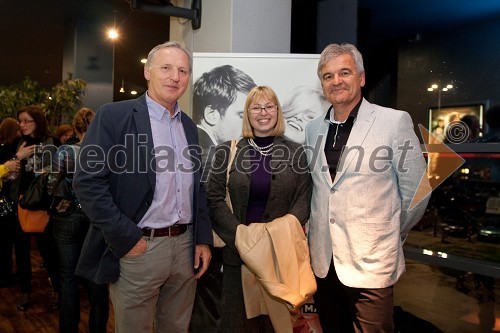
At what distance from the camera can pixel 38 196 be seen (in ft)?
9.83

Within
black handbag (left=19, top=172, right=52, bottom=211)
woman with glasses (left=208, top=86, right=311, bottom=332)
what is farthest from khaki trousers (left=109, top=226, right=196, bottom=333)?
black handbag (left=19, top=172, right=52, bottom=211)

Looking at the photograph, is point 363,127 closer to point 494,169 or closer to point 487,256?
point 494,169

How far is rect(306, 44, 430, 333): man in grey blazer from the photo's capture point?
175 cm

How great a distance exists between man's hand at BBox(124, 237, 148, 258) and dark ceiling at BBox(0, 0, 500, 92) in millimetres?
2158

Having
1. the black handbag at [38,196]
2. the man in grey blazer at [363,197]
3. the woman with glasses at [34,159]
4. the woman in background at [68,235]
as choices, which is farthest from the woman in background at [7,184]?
the man in grey blazer at [363,197]

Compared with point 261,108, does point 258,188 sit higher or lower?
lower

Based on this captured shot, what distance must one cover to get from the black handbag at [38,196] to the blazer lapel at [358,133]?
2255 millimetres

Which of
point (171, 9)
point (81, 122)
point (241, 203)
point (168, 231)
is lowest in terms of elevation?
point (168, 231)

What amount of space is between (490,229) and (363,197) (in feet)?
4.47

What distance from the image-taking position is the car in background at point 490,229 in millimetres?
2538

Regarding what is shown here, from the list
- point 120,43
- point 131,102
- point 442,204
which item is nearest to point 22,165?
point 131,102

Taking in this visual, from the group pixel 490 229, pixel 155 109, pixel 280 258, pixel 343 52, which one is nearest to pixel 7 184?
pixel 155 109

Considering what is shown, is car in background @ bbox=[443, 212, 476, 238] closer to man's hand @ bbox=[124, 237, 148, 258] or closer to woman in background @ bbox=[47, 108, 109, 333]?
man's hand @ bbox=[124, 237, 148, 258]

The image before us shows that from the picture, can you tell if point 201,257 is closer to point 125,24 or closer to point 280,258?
point 280,258
